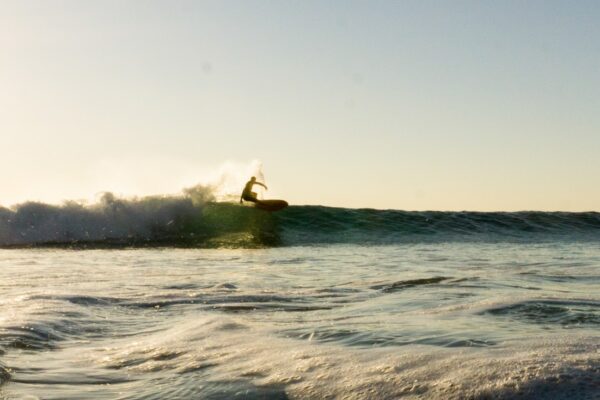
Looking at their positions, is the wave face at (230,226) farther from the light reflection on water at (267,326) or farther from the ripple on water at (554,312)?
the ripple on water at (554,312)

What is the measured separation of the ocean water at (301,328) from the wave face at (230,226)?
7.31 m

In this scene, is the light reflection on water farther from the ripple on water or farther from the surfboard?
the surfboard

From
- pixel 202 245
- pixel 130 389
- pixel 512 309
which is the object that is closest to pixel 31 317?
pixel 130 389

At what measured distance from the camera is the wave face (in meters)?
20.3

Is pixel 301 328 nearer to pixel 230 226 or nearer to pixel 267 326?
pixel 267 326

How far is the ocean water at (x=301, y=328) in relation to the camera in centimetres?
336

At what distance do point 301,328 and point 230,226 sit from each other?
17.3 metres

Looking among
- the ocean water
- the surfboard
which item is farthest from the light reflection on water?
the surfboard

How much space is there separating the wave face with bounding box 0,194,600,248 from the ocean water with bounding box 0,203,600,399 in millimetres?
7308

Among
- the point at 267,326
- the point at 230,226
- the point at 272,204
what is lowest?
the point at 267,326

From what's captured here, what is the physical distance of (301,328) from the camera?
16.7 ft

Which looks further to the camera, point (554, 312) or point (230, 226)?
point (230, 226)

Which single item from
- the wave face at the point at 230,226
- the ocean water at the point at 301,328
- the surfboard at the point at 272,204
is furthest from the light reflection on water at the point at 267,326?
the surfboard at the point at 272,204

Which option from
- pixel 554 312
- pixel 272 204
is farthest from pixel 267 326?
pixel 272 204
